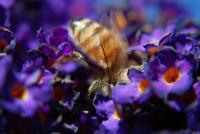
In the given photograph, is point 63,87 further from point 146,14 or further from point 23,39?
point 146,14

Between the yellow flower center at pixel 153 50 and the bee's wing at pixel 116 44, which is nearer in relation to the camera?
the yellow flower center at pixel 153 50

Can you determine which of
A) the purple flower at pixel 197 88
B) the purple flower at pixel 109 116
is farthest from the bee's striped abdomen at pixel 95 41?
the purple flower at pixel 197 88

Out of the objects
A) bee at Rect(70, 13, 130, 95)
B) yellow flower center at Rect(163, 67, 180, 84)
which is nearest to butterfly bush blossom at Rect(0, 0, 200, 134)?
yellow flower center at Rect(163, 67, 180, 84)

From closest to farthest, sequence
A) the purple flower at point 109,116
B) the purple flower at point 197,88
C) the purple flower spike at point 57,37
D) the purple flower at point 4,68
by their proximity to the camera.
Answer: the purple flower at point 4,68 < the purple flower at point 197,88 < the purple flower at point 109,116 < the purple flower spike at point 57,37

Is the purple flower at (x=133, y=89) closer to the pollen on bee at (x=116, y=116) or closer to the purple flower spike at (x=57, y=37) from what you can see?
the pollen on bee at (x=116, y=116)

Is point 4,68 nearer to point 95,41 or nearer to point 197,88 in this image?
point 197,88

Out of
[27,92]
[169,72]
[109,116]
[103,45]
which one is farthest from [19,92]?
[103,45]

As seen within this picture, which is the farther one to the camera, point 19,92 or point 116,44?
Answer: point 116,44

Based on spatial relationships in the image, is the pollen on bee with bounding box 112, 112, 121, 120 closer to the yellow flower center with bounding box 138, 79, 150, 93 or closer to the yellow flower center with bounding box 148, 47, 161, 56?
the yellow flower center with bounding box 138, 79, 150, 93
